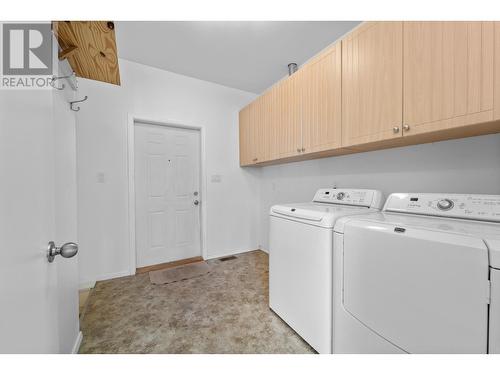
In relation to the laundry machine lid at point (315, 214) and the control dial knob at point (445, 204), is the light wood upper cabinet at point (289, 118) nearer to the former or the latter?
the laundry machine lid at point (315, 214)

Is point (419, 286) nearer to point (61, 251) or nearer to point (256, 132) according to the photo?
point (61, 251)

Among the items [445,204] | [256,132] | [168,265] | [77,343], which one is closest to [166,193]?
[168,265]

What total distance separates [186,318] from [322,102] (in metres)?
2.19

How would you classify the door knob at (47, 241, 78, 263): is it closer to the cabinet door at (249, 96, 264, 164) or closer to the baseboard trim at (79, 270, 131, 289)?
the baseboard trim at (79, 270, 131, 289)

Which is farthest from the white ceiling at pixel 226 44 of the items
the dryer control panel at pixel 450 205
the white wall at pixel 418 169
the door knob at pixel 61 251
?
the door knob at pixel 61 251

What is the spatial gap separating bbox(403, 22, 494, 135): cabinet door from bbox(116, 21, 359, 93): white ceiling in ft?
3.49

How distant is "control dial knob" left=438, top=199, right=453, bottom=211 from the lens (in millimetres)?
1186

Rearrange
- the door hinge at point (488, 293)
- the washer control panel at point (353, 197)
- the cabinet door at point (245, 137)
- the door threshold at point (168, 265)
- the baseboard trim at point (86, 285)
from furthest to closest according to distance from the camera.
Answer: the cabinet door at point (245, 137) < the door threshold at point (168, 265) < the baseboard trim at point (86, 285) < the washer control panel at point (353, 197) < the door hinge at point (488, 293)

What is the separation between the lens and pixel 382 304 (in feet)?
3.23

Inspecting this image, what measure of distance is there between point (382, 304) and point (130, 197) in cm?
267

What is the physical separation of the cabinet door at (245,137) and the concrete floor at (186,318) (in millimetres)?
1644

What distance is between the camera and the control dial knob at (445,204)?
1186 mm

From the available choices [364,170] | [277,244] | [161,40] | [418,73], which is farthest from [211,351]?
[161,40]

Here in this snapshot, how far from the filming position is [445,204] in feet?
3.95
